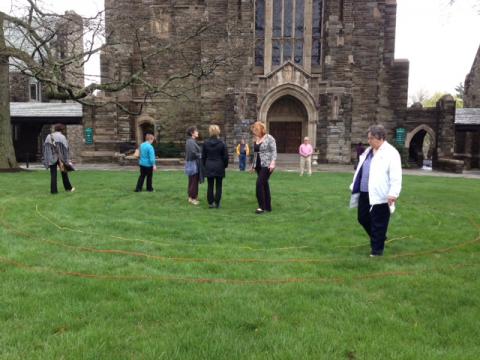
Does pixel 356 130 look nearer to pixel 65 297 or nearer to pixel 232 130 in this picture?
pixel 232 130

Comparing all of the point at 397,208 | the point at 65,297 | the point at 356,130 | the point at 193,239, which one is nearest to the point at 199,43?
the point at 356,130

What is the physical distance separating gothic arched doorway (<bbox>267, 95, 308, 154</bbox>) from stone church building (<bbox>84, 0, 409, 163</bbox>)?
2.5 inches

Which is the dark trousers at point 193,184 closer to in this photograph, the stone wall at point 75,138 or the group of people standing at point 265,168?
the group of people standing at point 265,168

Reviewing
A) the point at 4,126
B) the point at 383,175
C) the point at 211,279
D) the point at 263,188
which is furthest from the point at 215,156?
the point at 4,126

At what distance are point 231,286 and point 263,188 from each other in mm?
4785

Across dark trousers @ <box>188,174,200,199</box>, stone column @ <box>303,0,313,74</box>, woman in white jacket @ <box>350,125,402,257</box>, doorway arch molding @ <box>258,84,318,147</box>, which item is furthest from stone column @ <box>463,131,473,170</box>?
woman in white jacket @ <box>350,125,402,257</box>

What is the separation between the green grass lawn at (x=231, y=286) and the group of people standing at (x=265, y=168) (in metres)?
0.56

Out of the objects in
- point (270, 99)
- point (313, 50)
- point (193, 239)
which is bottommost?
point (193, 239)

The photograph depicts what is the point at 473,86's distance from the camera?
114 feet

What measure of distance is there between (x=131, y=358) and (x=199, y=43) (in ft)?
92.3

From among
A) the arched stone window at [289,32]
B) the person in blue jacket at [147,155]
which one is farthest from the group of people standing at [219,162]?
the arched stone window at [289,32]

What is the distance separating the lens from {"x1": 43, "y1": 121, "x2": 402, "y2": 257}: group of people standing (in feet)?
18.4

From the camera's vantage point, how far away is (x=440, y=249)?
6.22m

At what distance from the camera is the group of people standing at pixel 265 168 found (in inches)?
221
